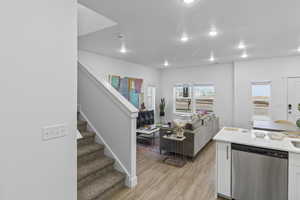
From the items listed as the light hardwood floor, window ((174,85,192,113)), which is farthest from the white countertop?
window ((174,85,192,113))

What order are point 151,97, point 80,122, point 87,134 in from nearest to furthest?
1. point 87,134
2. point 80,122
3. point 151,97

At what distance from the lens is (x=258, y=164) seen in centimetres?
195

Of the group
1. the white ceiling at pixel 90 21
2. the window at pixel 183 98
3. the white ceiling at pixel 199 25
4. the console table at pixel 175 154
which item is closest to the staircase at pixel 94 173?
the console table at pixel 175 154

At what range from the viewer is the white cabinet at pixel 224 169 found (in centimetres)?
213

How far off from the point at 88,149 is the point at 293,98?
6178 mm

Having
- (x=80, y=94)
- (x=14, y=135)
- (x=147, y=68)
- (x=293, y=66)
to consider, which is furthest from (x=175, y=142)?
(x=293, y=66)

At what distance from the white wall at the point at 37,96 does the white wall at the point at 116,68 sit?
2.11 meters

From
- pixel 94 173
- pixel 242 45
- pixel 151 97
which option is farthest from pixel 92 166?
pixel 151 97

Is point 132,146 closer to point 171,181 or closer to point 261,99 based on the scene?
point 171,181

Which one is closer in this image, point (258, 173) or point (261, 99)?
point (258, 173)

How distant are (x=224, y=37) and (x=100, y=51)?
131 inches

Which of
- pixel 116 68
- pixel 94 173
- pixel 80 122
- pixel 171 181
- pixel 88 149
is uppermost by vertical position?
pixel 116 68

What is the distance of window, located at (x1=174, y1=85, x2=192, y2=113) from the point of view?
23.2 ft

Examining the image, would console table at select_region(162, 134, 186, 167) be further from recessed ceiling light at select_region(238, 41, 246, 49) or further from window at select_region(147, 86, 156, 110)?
window at select_region(147, 86, 156, 110)
